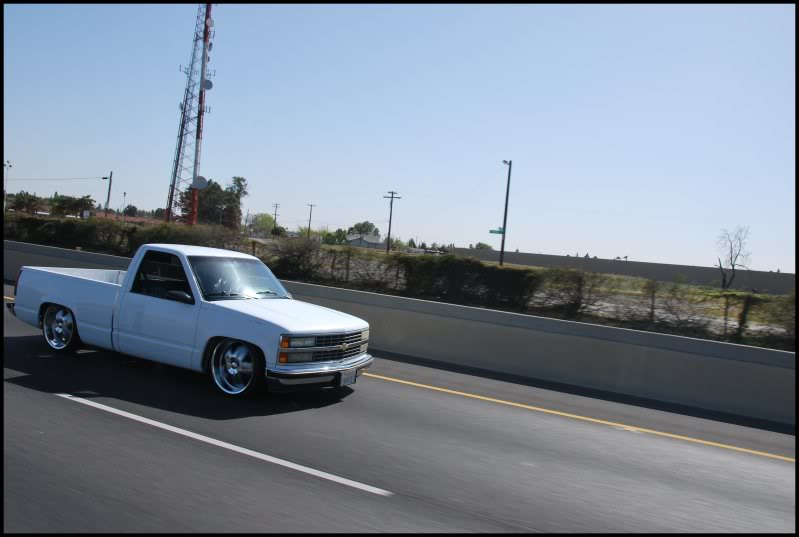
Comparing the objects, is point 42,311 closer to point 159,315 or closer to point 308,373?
point 159,315

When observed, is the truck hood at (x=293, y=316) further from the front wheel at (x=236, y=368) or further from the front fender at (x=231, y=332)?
the front wheel at (x=236, y=368)

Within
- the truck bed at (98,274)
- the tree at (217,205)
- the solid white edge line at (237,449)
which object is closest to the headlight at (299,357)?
the solid white edge line at (237,449)

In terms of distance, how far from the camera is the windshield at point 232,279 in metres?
8.37

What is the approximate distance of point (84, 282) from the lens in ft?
30.1

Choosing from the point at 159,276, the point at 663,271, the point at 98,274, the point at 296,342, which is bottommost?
the point at 296,342

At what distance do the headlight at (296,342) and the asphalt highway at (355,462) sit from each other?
741 mm

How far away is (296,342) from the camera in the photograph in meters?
7.44

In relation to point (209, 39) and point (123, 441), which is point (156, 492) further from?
point (209, 39)

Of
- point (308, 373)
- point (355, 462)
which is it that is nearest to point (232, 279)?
point (308, 373)

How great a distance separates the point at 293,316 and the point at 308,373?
0.84 meters

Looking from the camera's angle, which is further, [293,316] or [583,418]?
[583,418]

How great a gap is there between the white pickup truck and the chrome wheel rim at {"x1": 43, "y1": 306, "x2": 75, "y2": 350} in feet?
0.05

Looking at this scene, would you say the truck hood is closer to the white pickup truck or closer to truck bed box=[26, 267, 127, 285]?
the white pickup truck

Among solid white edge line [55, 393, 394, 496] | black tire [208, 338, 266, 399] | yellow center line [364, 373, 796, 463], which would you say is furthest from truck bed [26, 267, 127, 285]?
yellow center line [364, 373, 796, 463]
